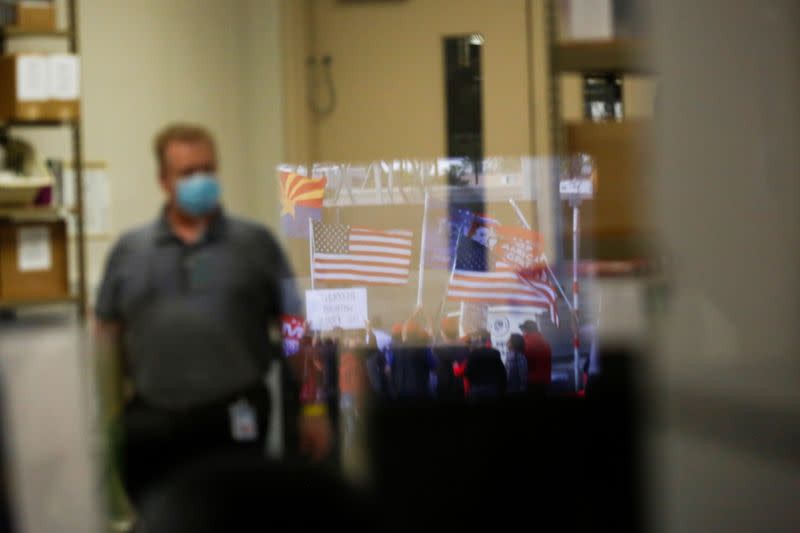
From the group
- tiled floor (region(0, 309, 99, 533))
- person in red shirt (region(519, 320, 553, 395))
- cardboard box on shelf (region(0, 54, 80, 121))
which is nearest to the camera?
tiled floor (region(0, 309, 99, 533))

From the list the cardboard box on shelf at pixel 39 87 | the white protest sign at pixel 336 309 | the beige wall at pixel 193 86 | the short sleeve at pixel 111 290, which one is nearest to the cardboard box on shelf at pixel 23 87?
the cardboard box on shelf at pixel 39 87

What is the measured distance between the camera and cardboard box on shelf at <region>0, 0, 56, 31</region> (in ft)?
4.10

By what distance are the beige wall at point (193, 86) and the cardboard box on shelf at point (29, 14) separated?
19mm

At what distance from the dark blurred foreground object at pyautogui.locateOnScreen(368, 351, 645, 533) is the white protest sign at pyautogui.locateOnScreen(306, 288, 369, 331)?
0.26m

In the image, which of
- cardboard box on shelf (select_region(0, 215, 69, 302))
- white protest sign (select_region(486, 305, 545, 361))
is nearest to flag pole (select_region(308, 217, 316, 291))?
white protest sign (select_region(486, 305, 545, 361))

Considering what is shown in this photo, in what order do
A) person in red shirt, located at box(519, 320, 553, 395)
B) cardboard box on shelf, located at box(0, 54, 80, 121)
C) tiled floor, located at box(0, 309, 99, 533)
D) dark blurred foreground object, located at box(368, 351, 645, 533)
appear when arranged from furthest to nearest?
1. cardboard box on shelf, located at box(0, 54, 80, 121)
2. person in red shirt, located at box(519, 320, 553, 395)
3. tiled floor, located at box(0, 309, 99, 533)
4. dark blurred foreground object, located at box(368, 351, 645, 533)

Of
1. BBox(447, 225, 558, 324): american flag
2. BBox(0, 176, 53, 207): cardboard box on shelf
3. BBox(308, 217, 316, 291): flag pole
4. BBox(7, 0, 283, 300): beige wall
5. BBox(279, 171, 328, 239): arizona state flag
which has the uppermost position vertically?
BBox(7, 0, 283, 300): beige wall

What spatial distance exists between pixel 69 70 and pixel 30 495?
2.11 feet

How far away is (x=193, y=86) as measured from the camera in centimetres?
126

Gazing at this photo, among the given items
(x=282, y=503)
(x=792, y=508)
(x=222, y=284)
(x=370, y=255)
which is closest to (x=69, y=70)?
(x=222, y=284)

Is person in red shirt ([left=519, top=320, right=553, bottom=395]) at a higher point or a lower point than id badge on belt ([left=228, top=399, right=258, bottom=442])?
higher

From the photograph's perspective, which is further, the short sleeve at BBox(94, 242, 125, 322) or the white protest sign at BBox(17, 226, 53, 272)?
the white protest sign at BBox(17, 226, 53, 272)

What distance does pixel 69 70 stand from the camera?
1.38 m

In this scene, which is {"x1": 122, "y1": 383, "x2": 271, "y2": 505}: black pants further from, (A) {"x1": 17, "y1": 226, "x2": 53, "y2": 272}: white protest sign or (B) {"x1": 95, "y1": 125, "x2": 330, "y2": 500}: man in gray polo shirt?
(A) {"x1": 17, "y1": 226, "x2": 53, "y2": 272}: white protest sign
